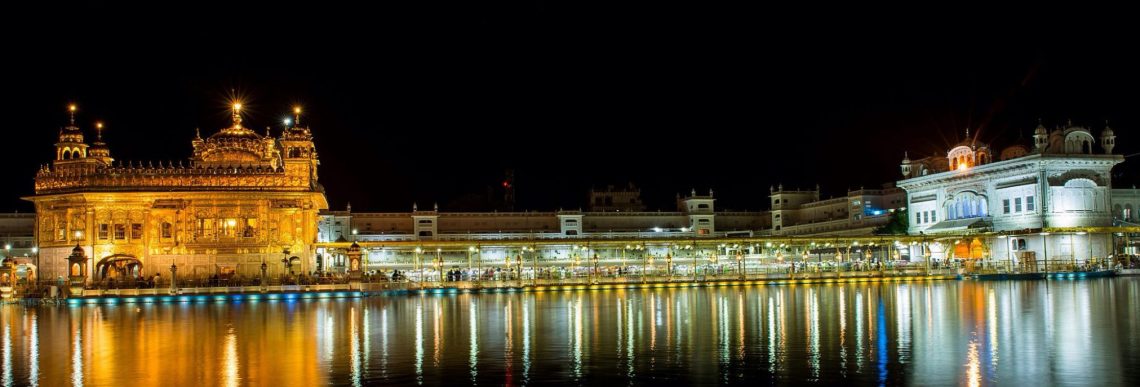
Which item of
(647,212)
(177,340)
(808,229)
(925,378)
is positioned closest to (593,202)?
(647,212)

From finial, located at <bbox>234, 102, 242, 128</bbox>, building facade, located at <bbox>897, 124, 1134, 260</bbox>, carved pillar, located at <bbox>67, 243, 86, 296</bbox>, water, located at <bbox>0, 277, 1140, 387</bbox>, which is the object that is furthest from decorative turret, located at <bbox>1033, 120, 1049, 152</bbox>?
carved pillar, located at <bbox>67, 243, 86, 296</bbox>

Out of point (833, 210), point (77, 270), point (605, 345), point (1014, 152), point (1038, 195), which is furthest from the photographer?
point (833, 210)

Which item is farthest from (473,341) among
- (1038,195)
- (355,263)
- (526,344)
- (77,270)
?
(1038,195)

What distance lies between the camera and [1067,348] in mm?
19781

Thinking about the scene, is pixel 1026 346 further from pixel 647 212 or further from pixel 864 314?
pixel 647 212

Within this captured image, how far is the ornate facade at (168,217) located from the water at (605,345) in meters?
18.0

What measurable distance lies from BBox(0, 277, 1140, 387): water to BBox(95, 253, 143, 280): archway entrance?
1806 cm

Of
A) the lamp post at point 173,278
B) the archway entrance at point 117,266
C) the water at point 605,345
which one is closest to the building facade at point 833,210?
the lamp post at point 173,278

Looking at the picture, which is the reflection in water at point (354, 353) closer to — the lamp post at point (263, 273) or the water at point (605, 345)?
the water at point (605, 345)

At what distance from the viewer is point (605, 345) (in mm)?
21672

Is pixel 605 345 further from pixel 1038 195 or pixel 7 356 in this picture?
A: pixel 1038 195

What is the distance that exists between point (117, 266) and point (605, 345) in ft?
128

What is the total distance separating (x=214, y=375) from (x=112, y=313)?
21.9 meters

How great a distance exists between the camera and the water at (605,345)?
1711cm
